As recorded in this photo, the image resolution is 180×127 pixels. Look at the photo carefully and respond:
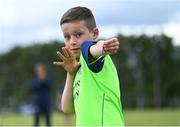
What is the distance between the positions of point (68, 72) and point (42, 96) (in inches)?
477

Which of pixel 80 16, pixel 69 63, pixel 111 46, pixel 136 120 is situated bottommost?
pixel 136 120

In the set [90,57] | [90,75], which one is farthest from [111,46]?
[90,75]

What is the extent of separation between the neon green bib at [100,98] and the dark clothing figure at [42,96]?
11.7 metres

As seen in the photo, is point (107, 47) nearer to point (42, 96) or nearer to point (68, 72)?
point (68, 72)

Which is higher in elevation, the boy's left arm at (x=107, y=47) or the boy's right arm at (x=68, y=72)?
the boy's left arm at (x=107, y=47)

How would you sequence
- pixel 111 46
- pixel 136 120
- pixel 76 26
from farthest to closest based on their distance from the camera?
pixel 136 120
pixel 76 26
pixel 111 46

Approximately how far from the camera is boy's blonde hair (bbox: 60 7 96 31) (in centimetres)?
385

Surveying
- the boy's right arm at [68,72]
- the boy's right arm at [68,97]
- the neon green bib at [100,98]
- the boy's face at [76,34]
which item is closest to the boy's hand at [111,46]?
the neon green bib at [100,98]

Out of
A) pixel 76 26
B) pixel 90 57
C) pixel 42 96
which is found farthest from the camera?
pixel 42 96

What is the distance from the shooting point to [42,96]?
1620 centimetres

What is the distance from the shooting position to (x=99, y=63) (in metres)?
3.64

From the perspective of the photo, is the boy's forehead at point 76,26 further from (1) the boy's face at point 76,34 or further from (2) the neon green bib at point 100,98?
(2) the neon green bib at point 100,98

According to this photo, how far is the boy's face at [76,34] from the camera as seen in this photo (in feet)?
12.5

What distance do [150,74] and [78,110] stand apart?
258 feet
